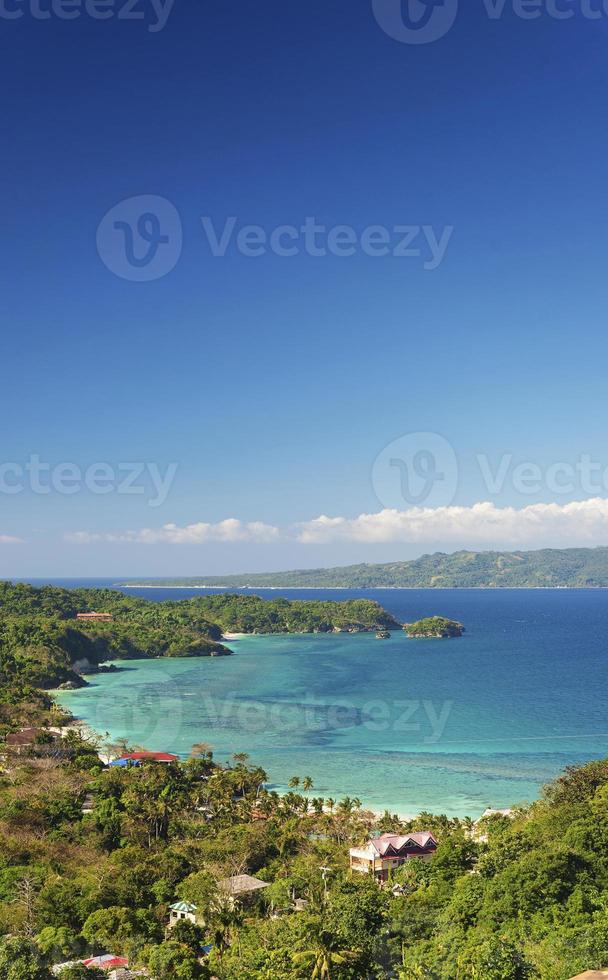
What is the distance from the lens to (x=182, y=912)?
48.5 ft

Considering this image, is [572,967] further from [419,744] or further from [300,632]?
[300,632]

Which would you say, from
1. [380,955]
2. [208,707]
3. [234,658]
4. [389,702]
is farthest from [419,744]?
[234,658]

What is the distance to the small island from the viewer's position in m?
83.8

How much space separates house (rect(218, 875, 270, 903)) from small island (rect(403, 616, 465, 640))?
68.9 metres

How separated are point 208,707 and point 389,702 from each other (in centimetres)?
1059

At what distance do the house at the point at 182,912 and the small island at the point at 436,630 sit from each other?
7024 centimetres

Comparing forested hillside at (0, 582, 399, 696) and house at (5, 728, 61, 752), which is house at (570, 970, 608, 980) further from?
forested hillside at (0, 582, 399, 696)

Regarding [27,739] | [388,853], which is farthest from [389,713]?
[388,853]

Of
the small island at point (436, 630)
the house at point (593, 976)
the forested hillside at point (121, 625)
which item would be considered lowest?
the small island at point (436, 630)

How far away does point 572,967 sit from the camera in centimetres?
1030

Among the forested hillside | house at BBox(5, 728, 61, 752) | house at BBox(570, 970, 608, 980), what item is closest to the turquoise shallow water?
the forested hillside

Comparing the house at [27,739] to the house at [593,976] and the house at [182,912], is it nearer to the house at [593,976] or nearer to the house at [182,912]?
the house at [182,912]

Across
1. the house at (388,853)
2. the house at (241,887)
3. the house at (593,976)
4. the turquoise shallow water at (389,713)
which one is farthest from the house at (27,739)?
the house at (593,976)

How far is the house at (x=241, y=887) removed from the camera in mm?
15172
